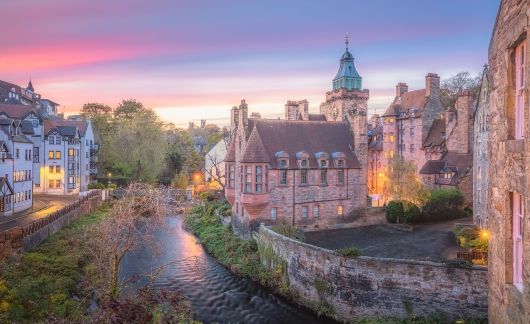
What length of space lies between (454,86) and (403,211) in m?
36.2

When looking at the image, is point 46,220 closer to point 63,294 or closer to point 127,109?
point 63,294

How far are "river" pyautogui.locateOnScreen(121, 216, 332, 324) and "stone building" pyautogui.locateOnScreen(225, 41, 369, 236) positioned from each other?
195 inches

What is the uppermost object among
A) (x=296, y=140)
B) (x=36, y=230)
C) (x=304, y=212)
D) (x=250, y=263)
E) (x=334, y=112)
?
(x=334, y=112)

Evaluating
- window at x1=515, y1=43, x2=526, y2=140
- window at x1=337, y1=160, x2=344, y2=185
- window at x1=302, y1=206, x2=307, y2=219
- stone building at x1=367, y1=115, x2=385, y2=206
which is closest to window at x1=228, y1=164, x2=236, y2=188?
window at x1=302, y1=206, x2=307, y2=219

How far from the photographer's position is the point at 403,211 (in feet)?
113

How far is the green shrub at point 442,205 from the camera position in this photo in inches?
1399

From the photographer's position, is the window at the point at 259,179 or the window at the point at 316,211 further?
the window at the point at 316,211

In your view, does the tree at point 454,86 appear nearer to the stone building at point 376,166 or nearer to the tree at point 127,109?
the stone building at point 376,166

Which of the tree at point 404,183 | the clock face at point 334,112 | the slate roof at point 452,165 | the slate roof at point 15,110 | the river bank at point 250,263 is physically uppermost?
the clock face at point 334,112

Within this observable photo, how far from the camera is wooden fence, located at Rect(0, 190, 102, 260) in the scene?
887 inches

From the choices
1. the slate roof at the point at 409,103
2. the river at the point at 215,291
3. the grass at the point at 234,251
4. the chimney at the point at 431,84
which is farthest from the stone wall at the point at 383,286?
the chimney at the point at 431,84

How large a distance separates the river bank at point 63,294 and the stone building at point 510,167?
7.02 metres

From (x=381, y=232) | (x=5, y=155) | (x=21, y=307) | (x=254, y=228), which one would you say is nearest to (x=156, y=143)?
(x=5, y=155)

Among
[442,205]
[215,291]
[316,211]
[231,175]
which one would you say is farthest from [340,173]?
[215,291]
